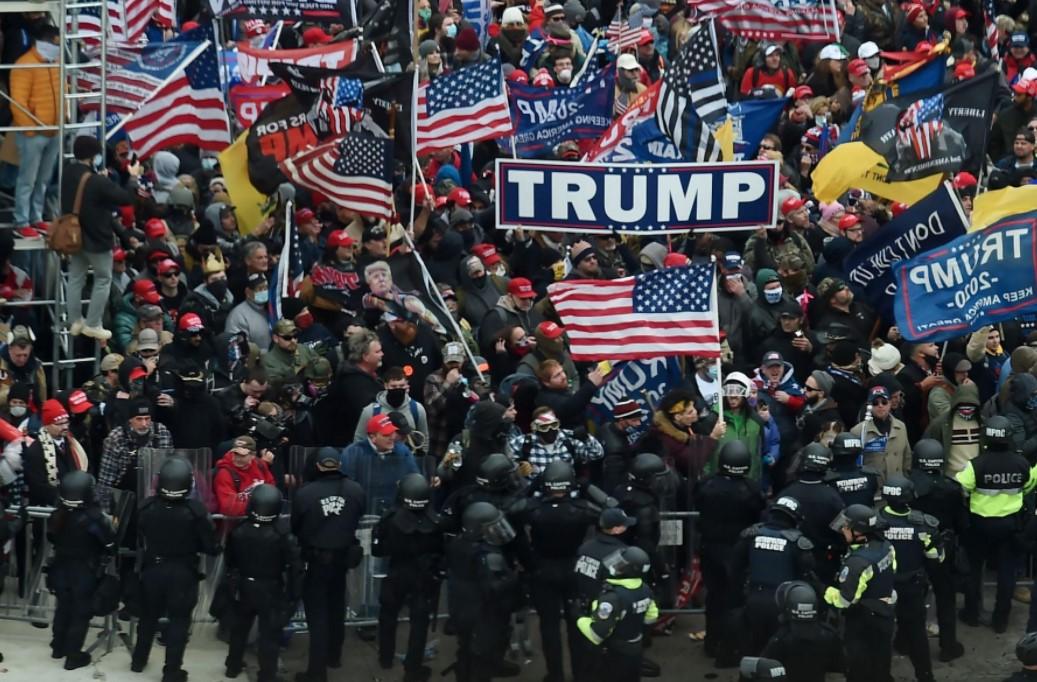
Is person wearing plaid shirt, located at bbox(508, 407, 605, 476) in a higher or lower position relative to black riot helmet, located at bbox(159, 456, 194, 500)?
higher

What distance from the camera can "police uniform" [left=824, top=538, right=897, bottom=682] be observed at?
18734mm

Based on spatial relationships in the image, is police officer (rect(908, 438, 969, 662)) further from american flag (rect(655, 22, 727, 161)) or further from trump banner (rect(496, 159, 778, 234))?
american flag (rect(655, 22, 727, 161))

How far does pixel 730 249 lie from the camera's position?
23719mm

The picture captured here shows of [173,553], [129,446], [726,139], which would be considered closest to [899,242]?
[726,139]

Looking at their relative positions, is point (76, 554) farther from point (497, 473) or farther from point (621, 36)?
point (621, 36)

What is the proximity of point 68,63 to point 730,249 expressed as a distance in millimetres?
6287

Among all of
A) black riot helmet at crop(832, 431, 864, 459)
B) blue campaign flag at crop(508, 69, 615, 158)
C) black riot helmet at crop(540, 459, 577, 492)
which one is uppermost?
blue campaign flag at crop(508, 69, 615, 158)

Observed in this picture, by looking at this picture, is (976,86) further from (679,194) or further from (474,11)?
(474,11)

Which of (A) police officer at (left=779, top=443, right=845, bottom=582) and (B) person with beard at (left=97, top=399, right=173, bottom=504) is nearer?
(A) police officer at (left=779, top=443, right=845, bottom=582)

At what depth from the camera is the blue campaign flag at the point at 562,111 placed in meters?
24.9

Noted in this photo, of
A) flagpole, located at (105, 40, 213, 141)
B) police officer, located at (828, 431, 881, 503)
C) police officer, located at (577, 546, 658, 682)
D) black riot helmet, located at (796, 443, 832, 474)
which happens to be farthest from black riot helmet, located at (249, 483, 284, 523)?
flagpole, located at (105, 40, 213, 141)

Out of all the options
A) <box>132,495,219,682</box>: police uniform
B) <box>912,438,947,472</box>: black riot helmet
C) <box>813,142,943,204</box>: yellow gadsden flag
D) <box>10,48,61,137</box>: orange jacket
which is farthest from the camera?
<box>813,142,943,204</box>: yellow gadsden flag

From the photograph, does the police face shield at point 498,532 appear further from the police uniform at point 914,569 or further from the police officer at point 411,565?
the police uniform at point 914,569

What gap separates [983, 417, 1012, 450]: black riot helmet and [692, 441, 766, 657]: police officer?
6.41 feet
